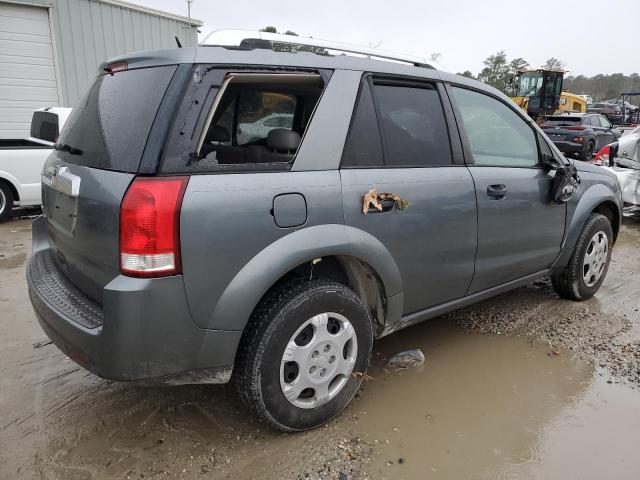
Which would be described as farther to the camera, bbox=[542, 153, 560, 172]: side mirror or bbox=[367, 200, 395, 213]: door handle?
bbox=[542, 153, 560, 172]: side mirror

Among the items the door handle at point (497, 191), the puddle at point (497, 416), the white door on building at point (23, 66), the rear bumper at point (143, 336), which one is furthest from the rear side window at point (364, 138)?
the white door on building at point (23, 66)

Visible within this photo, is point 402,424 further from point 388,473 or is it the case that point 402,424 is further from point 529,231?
point 529,231

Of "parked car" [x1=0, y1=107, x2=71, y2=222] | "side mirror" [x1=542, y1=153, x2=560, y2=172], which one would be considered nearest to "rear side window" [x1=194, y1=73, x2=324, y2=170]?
"side mirror" [x1=542, y1=153, x2=560, y2=172]

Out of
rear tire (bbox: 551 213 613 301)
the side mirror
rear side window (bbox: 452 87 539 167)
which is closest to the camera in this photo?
rear side window (bbox: 452 87 539 167)

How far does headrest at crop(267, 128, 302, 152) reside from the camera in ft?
7.55

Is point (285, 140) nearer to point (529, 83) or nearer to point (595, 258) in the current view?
point (595, 258)

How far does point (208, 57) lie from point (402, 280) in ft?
4.89

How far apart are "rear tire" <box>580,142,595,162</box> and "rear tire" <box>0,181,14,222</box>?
1500cm

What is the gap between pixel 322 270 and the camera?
252 centimetres

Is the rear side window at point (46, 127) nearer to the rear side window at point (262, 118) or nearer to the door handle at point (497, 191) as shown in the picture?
the rear side window at point (262, 118)

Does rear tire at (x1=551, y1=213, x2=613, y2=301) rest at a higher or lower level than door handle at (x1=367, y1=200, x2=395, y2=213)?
lower

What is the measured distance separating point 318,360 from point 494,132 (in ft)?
6.68

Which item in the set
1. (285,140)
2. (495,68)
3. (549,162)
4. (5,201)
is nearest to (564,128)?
(549,162)

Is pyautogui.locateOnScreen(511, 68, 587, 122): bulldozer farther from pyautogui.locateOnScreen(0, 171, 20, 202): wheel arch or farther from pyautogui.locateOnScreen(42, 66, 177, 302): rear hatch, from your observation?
pyautogui.locateOnScreen(42, 66, 177, 302): rear hatch
